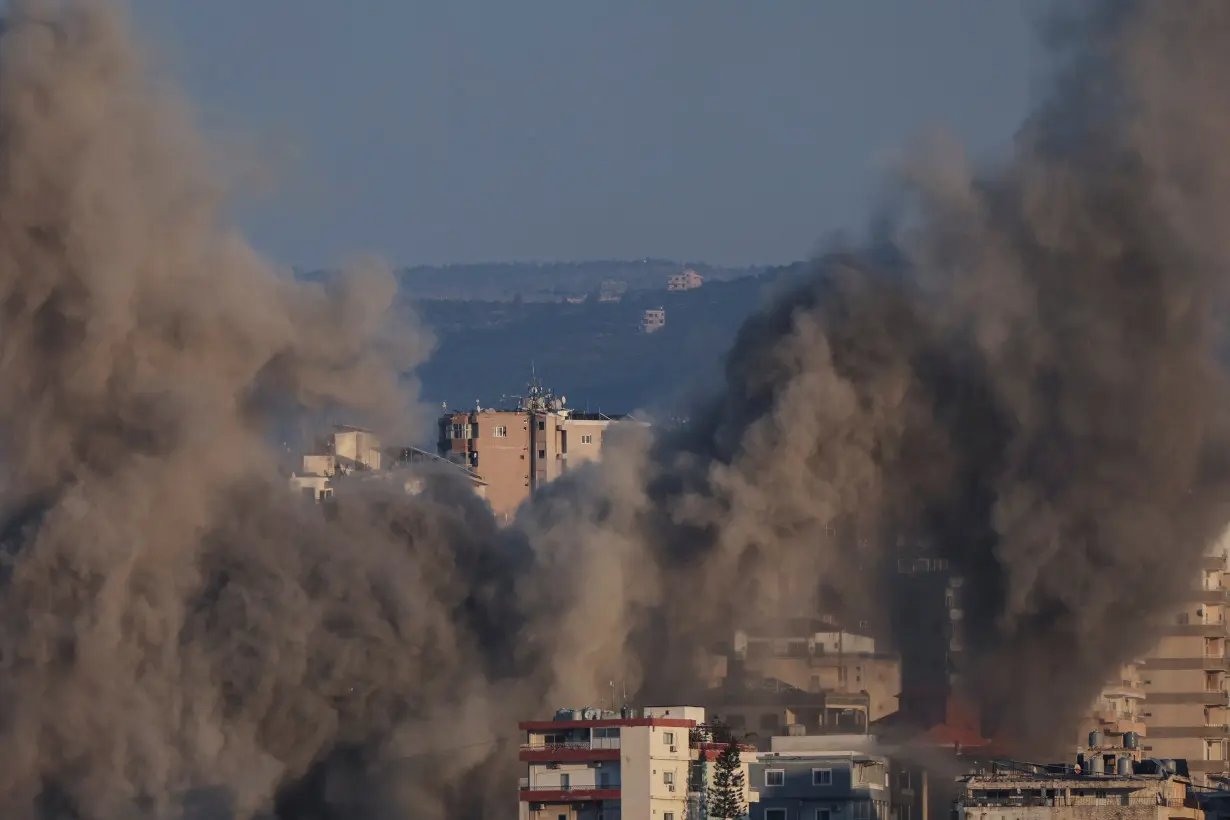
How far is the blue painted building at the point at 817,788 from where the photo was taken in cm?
4653

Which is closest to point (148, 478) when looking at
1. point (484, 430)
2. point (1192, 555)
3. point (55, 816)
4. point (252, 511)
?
point (252, 511)

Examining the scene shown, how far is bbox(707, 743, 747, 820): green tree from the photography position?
4484cm

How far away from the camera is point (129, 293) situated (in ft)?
180

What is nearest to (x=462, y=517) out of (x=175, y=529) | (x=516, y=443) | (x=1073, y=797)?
(x=175, y=529)

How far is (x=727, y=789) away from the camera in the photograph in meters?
45.0

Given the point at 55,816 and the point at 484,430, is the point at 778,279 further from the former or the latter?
the point at 484,430

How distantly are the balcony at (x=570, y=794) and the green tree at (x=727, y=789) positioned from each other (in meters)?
1.39

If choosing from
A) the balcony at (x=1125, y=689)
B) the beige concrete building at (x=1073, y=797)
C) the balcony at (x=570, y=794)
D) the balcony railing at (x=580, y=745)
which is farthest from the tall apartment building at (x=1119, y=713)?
the balcony at (x=570, y=794)

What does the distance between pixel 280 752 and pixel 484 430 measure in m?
33.6

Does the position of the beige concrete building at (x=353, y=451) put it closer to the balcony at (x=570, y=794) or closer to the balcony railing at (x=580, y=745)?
the balcony railing at (x=580, y=745)

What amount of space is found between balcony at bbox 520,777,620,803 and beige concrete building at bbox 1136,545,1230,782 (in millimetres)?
13484

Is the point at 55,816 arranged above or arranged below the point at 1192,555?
below

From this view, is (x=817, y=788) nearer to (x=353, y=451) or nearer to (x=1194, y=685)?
(x=1194, y=685)

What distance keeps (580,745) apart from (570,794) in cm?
75
